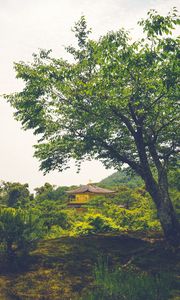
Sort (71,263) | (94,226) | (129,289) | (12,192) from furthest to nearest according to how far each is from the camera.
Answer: (12,192)
(94,226)
(71,263)
(129,289)

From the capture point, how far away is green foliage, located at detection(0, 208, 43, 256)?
27.6ft

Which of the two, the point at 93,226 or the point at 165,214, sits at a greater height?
the point at 165,214

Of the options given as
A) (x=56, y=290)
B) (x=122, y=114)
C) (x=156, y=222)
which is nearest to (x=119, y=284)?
(x=56, y=290)

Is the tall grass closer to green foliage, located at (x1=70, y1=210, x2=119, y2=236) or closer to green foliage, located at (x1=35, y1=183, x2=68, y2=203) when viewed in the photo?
green foliage, located at (x1=70, y1=210, x2=119, y2=236)

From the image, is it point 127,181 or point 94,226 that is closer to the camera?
point 94,226

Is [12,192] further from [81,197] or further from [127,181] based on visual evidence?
[127,181]

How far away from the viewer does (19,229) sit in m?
8.53

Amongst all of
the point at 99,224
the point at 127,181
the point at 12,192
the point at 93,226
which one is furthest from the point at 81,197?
the point at 93,226

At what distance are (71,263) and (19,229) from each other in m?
1.91

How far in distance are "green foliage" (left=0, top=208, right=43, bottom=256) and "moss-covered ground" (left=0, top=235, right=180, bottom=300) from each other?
497 mm

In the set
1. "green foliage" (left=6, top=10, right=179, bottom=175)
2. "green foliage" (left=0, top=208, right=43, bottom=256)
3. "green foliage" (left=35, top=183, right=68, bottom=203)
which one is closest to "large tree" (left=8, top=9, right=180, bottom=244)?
"green foliage" (left=6, top=10, right=179, bottom=175)

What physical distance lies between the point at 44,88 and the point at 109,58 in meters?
3.10

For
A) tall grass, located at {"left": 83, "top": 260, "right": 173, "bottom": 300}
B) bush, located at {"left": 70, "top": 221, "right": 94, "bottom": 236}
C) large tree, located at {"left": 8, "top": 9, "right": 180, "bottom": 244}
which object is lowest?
tall grass, located at {"left": 83, "top": 260, "right": 173, "bottom": 300}

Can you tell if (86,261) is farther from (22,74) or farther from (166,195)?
(22,74)
